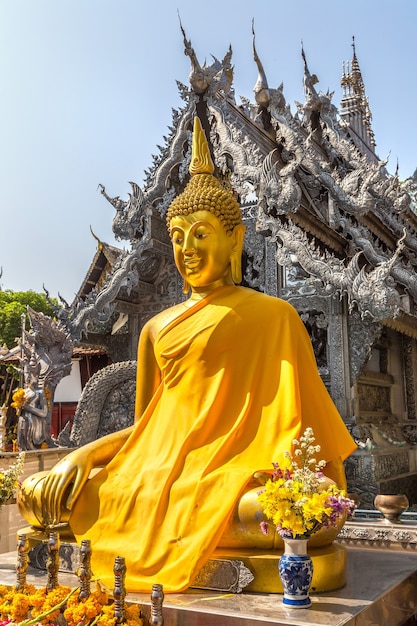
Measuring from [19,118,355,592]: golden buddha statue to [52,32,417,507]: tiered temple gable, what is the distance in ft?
8.29

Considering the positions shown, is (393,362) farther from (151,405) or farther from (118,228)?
(151,405)

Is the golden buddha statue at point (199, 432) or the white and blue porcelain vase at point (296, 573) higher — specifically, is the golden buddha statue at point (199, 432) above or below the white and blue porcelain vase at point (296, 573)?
above

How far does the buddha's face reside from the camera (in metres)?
4.00

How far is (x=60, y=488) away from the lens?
3617 mm

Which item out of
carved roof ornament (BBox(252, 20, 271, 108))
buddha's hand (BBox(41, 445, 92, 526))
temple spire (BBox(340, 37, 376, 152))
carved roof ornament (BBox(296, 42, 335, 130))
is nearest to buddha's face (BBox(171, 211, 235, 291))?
buddha's hand (BBox(41, 445, 92, 526))

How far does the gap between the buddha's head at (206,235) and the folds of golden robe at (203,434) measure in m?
0.15

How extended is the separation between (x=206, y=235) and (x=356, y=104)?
12010 millimetres

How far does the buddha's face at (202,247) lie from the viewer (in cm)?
400

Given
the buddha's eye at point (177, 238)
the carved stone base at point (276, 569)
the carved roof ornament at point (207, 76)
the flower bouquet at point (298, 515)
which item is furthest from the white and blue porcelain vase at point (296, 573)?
the carved roof ornament at point (207, 76)

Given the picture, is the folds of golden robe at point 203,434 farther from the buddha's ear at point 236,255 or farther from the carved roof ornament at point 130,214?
the carved roof ornament at point 130,214

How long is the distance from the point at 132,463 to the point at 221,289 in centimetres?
119

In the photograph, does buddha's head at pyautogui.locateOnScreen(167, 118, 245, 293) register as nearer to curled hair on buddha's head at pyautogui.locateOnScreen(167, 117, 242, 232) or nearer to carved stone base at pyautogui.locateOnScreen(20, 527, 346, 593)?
curled hair on buddha's head at pyautogui.locateOnScreen(167, 117, 242, 232)

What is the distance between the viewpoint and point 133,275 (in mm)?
7328

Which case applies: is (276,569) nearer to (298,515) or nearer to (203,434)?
(298,515)
